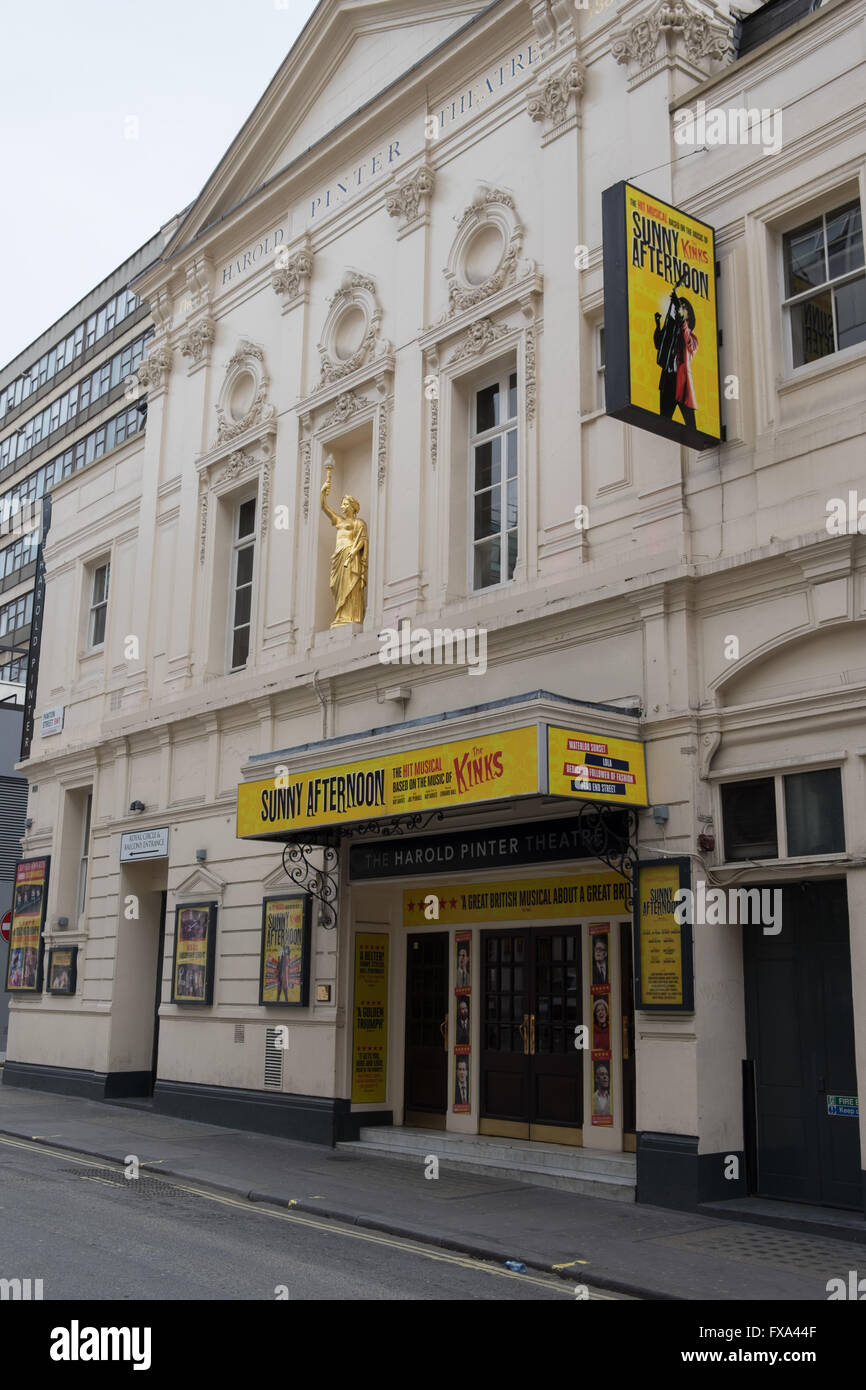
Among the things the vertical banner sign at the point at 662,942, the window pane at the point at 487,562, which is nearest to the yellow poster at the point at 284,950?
the window pane at the point at 487,562

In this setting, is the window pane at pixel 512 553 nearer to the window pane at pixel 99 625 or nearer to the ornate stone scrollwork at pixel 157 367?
the ornate stone scrollwork at pixel 157 367

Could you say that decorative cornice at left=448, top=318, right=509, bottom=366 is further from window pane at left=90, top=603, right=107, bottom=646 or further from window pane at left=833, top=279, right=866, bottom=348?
window pane at left=90, top=603, right=107, bottom=646

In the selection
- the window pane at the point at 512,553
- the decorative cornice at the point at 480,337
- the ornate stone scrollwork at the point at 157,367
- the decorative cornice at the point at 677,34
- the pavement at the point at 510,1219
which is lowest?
the pavement at the point at 510,1219

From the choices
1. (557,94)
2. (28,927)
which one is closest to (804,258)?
(557,94)

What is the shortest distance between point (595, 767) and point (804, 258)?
17.5 ft

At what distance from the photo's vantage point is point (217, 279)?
69.0 ft

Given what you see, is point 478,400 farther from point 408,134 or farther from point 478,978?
point 478,978

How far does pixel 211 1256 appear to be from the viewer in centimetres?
902

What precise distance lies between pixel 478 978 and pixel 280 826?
2.97 m

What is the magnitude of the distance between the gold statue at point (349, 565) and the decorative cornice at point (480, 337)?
2639mm

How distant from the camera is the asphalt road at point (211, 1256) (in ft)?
26.5

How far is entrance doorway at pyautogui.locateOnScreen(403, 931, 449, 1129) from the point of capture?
606 inches
